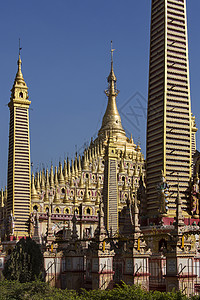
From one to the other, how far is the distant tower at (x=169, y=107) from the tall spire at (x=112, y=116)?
53.5 meters

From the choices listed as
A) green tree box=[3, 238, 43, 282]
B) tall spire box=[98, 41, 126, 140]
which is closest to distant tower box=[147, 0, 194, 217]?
green tree box=[3, 238, 43, 282]

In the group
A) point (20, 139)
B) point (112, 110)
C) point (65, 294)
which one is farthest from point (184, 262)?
point (112, 110)

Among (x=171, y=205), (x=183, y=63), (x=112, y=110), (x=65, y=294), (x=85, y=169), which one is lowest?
(x=65, y=294)

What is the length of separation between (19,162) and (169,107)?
122 feet

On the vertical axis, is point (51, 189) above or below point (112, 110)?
Result: below

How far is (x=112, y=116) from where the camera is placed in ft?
353

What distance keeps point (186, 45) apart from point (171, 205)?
53.5ft

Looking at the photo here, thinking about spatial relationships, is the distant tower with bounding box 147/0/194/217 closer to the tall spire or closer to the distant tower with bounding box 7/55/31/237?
the distant tower with bounding box 7/55/31/237

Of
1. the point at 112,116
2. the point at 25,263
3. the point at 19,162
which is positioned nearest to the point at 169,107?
the point at 25,263

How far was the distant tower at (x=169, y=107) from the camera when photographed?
4694 centimetres

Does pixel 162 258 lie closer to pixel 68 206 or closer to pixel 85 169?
pixel 68 206

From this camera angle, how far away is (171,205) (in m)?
45.5

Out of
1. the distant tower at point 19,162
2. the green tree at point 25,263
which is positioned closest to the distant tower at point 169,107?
the green tree at point 25,263

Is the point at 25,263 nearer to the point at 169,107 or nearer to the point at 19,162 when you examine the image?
the point at 169,107
